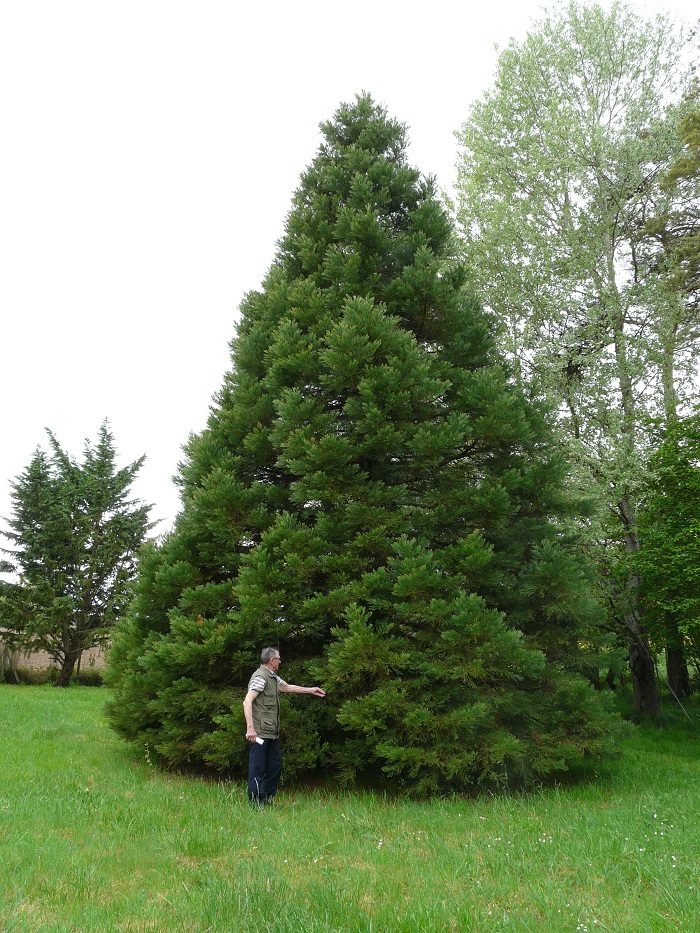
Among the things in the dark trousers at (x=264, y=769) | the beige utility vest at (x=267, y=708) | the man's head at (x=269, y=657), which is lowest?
the dark trousers at (x=264, y=769)

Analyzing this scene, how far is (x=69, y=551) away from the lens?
24.7 m

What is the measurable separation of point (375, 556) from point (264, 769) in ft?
8.92

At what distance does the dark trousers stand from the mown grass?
7.6 inches

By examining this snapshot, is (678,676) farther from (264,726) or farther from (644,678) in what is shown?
(264,726)

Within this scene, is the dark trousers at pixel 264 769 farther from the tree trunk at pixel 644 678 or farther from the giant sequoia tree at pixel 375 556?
the tree trunk at pixel 644 678

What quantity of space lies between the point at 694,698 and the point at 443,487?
1391 centimetres

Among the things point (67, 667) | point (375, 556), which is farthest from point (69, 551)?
point (375, 556)

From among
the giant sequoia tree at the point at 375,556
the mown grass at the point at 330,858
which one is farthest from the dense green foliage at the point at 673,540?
the mown grass at the point at 330,858

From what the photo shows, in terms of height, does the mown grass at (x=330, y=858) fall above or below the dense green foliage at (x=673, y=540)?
below

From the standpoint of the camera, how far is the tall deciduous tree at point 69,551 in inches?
915

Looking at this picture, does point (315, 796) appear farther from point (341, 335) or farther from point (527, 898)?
point (341, 335)

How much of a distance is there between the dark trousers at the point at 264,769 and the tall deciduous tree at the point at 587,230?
887 cm

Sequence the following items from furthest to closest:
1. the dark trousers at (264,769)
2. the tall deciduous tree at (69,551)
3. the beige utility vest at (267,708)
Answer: the tall deciduous tree at (69,551) → the beige utility vest at (267,708) → the dark trousers at (264,769)

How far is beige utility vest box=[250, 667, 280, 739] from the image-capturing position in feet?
21.7
